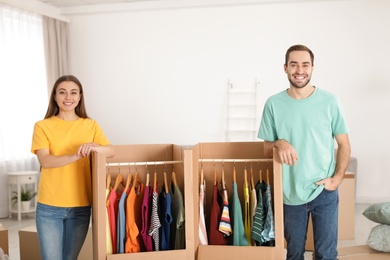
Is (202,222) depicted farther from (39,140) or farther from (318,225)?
(39,140)

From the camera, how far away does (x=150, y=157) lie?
2.91m

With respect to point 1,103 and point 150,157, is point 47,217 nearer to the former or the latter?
point 150,157

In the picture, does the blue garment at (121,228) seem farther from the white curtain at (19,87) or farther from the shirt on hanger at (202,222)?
the white curtain at (19,87)

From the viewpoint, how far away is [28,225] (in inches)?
207

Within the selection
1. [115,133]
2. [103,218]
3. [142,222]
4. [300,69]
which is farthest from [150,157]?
→ [115,133]

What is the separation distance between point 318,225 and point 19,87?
4858 mm

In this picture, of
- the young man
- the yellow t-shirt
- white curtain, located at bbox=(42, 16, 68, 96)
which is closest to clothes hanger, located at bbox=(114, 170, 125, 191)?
the yellow t-shirt

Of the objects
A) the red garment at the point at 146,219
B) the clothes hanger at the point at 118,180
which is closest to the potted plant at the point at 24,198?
the clothes hanger at the point at 118,180

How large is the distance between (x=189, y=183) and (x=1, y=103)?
4.16m

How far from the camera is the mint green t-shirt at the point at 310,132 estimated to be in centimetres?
224

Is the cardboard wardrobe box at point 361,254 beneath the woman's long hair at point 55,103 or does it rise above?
beneath

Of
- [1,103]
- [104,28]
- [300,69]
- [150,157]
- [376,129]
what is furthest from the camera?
[104,28]

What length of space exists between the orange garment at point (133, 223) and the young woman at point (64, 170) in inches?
8.8

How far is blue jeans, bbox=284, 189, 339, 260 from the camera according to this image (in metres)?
2.25
